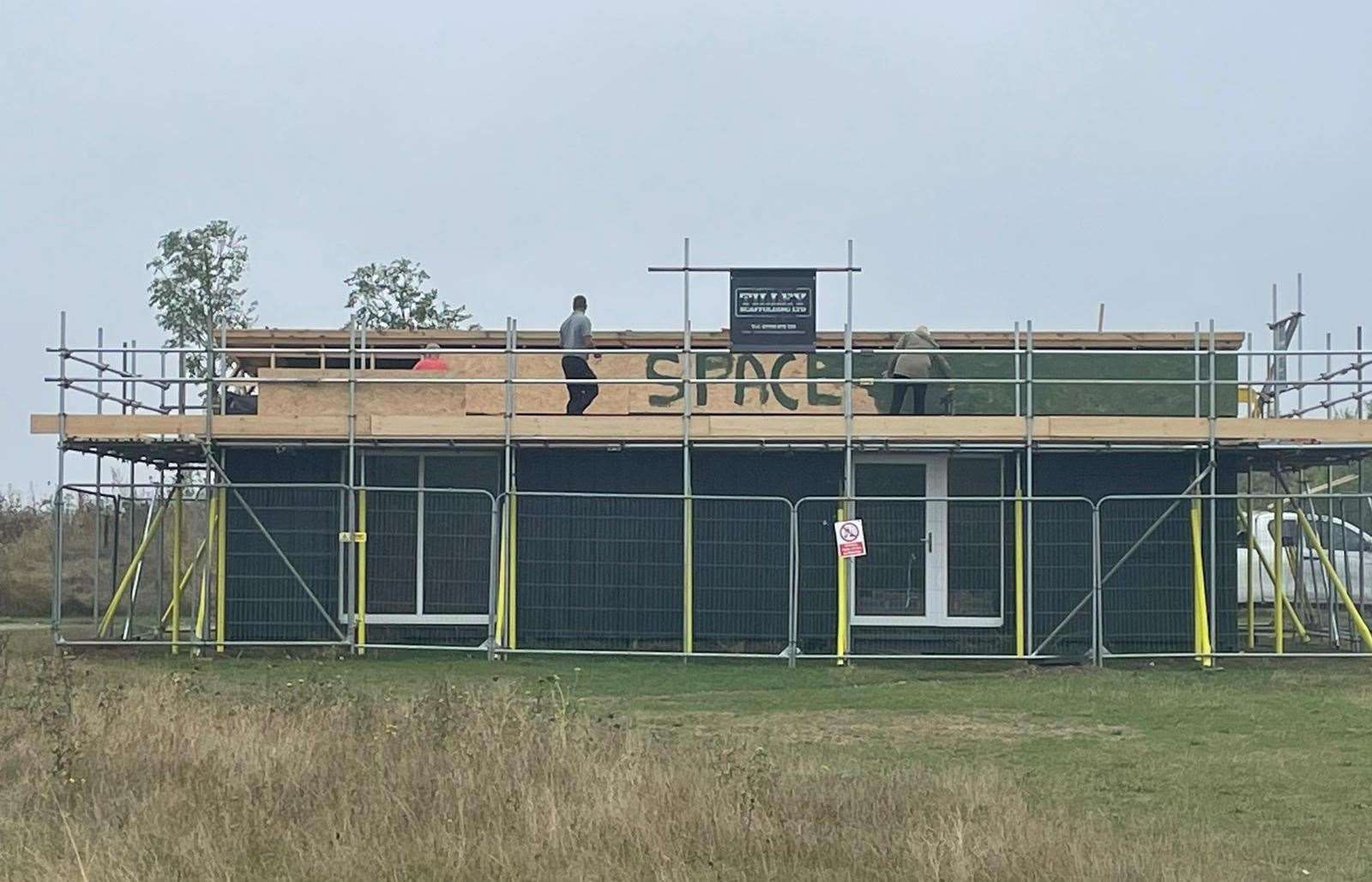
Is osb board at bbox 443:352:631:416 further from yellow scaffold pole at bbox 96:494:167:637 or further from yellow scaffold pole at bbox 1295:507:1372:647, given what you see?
yellow scaffold pole at bbox 1295:507:1372:647

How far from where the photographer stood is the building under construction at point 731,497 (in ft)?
71.7

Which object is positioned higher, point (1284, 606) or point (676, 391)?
point (676, 391)

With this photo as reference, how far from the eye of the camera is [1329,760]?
13758 mm

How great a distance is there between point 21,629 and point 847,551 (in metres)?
13.2

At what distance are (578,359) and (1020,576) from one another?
5.69 metres

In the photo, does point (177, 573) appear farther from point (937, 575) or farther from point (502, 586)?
point (937, 575)

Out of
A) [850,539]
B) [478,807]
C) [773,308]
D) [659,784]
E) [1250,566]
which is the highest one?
[773,308]

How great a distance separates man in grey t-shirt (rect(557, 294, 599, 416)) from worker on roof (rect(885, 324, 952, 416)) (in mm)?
3493

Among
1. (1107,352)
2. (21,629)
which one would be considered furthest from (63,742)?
(21,629)

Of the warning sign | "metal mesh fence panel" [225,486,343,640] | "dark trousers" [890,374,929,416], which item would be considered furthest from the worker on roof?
"metal mesh fence panel" [225,486,343,640]

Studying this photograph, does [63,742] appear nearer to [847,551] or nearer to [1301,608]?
[847,551]

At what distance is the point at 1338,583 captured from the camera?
72.2 ft

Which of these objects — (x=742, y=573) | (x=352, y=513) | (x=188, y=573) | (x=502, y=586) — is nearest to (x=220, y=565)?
(x=188, y=573)

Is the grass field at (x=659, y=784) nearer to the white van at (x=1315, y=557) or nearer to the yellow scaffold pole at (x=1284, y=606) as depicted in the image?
the yellow scaffold pole at (x=1284, y=606)
